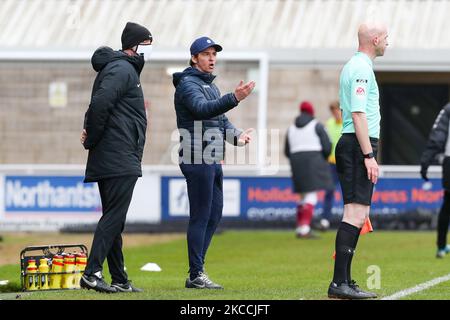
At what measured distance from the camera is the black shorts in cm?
922

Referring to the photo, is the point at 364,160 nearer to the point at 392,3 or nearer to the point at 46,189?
the point at 46,189

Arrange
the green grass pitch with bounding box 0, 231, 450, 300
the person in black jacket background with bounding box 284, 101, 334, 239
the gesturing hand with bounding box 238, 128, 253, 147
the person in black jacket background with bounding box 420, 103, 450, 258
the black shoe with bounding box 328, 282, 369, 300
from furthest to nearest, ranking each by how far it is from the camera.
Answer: the person in black jacket background with bounding box 284, 101, 334, 239 < the person in black jacket background with bounding box 420, 103, 450, 258 < the gesturing hand with bounding box 238, 128, 253, 147 < the green grass pitch with bounding box 0, 231, 450, 300 < the black shoe with bounding box 328, 282, 369, 300

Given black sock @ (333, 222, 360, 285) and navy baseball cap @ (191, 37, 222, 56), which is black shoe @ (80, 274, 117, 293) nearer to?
black sock @ (333, 222, 360, 285)

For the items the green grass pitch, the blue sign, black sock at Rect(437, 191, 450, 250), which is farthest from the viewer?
the blue sign

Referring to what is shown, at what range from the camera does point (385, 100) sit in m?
24.9

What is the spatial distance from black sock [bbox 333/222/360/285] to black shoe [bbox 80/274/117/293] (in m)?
1.70

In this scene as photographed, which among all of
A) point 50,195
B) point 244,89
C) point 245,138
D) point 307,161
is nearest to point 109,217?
point 245,138

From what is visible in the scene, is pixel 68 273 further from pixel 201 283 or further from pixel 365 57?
pixel 365 57

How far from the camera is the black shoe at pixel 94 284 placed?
9.61 meters

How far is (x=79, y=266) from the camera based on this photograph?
34.4ft

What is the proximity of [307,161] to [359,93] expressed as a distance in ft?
33.0

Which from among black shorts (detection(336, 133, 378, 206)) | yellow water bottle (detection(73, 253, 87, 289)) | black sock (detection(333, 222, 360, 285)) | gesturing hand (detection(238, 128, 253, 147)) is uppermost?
gesturing hand (detection(238, 128, 253, 147))

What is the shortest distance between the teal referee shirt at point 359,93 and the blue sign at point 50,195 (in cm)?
1142

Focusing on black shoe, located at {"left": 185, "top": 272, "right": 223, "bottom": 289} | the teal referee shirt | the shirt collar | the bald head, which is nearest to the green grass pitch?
black shoe, located at {"left": 185, "top": 272, "right": 223, "bottom": 289}
